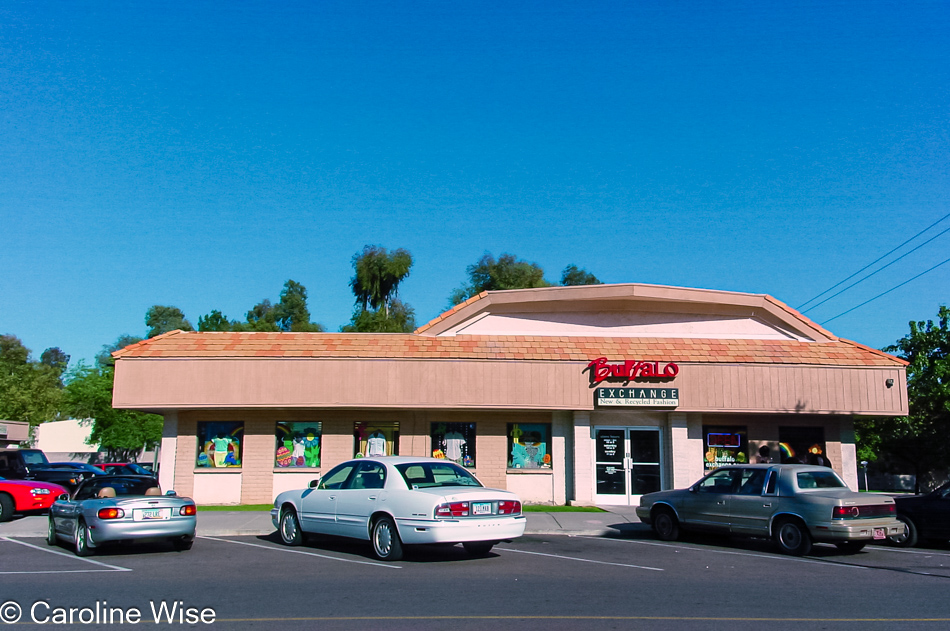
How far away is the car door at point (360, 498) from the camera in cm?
1141

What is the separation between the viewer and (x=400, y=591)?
8773mm

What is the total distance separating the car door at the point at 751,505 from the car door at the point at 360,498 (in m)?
6.16

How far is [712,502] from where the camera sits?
1367 centimetres

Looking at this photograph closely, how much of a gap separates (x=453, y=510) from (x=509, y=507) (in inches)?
38.2

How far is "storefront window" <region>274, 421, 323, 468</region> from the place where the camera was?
21469 mm

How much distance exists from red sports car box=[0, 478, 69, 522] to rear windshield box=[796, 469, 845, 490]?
15290 millimetres

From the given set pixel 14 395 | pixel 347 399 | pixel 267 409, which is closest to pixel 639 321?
pixel 347 399

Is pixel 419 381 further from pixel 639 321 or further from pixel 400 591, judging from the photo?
pixel 400 591

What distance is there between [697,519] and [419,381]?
8897 mm

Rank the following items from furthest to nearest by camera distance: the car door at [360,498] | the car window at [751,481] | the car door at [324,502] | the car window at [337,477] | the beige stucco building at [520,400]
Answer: the beige stucco building at [520,400]
the car window at [751,481]
the car window at [337,477]
the car door at [324,502]
the car door at [360,498]

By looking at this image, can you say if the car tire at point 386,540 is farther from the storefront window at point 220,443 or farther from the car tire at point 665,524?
the storefront window at point 220,443

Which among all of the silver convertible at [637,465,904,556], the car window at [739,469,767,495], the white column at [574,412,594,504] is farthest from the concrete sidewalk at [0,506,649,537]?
the car window at [739,469,767,495]

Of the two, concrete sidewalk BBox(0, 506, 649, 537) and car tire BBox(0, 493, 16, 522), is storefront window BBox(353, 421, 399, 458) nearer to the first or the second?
concrete sidewalk BBox(0, 506, 649, 537)

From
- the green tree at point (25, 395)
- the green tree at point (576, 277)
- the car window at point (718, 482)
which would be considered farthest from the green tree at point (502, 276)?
the car window at point (718, 482)
